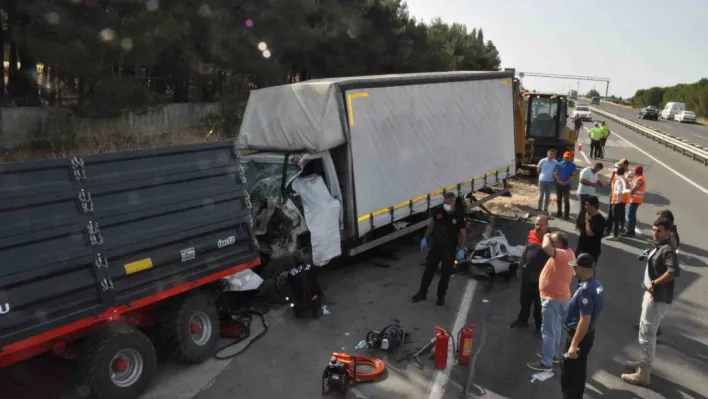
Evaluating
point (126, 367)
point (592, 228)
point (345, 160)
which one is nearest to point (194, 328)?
point (126, 367)

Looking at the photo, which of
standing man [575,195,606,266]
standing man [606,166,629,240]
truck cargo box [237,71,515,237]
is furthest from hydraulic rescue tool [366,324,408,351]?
standing man [606,166,629,240]

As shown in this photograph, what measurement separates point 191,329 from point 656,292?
5.21 metres

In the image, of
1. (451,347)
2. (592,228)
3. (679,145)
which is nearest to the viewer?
(451,347)

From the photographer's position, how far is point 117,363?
5.61 meters

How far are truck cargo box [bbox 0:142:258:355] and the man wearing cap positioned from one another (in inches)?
155

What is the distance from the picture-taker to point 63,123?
65.9 ft

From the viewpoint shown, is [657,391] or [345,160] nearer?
[657,391]

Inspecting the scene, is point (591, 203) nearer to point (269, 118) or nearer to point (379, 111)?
point (379, 111)

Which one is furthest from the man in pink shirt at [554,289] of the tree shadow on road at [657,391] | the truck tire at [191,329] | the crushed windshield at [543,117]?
the crushed windshield at [543,117]

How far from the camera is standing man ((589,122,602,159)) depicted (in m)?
24.3

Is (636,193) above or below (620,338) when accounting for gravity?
above

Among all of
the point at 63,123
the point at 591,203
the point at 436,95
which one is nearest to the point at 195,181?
the point at 591,203

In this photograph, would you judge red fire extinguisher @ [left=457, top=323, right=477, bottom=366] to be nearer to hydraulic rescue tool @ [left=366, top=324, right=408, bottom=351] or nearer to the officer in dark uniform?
hydraulic rescue tool @ [left=366, top=324, right=408, bottom=351]

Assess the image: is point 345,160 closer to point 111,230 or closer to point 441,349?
point 441,349
